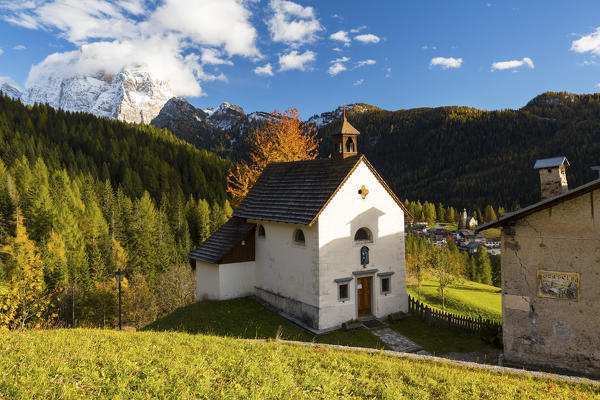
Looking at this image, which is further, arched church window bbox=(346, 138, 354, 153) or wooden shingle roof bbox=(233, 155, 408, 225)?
arched church window bbox=(346, 138, 354, 153)

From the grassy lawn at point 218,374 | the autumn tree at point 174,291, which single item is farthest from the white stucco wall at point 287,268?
the autumn tree at point 174,291

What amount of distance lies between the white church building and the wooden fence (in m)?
0.76

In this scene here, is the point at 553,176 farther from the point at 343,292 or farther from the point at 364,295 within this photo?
the point at 343,292

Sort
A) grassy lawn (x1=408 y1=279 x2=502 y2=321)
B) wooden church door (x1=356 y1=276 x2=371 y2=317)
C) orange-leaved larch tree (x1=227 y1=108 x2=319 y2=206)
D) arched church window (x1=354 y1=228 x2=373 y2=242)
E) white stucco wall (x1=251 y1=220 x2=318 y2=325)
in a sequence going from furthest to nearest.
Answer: orange-leaved larch tree (x1=227 y1=108 x2=319 y2=206)
grassy lawn (x1=408 y1=279 x2=502 y2=321)
arched church window (x1=354 y1=228 x2=373 y2=242)
wooden church door (x1=356 y1=276 x2=371 y2=317)
white stucco wall (x1=251 y1=220 x2=318 y2=325)

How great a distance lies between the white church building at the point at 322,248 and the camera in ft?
61.9

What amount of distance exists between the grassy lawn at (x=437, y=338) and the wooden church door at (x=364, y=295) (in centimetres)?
150

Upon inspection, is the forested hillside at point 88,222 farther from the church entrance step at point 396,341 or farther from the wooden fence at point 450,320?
the wooden fence at point 450,320

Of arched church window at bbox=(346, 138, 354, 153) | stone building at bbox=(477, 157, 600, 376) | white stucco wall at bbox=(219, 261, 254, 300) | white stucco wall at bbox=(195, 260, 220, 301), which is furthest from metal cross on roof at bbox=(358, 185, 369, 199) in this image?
white stucco wall at bbox=(195, 260, 220, 301)

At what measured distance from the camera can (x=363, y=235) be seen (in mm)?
20453

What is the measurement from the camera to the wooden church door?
19906 millimetres

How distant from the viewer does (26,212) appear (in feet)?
184

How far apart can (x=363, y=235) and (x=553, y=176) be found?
372 inches

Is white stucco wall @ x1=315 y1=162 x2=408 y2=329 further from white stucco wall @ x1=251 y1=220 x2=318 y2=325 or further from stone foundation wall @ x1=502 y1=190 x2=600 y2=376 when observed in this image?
stone foundation wall @ x1=502 y1=190 x2=600 y2=376

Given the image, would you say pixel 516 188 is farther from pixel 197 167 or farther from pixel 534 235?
pixel 534 235
